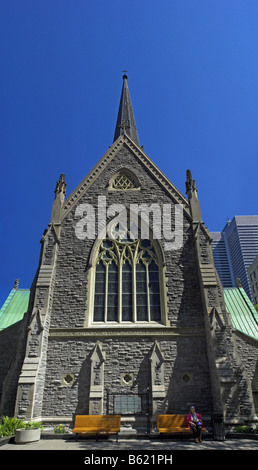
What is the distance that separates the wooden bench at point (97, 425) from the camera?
30.5ft

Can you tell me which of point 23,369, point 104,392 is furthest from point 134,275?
point 23,369

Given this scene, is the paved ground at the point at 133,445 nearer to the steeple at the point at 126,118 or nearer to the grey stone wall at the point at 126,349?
the grey stone wall at the point at 126,349

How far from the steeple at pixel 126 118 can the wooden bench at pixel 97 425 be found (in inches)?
878

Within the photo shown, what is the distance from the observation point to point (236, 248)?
135375 millimetres

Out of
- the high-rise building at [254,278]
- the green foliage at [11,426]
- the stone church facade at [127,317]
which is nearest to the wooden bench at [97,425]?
the green foliage at [11,426]

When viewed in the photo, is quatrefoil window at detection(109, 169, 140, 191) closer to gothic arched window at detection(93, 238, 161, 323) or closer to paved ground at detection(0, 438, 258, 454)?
gothic arched window at detection(93, 238, 161, 323)

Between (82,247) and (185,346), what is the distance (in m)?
7.00

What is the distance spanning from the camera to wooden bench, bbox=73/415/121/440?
9289mm

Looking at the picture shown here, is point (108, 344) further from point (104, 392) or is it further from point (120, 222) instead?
point (120, 222)

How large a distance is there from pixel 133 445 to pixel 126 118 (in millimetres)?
27128

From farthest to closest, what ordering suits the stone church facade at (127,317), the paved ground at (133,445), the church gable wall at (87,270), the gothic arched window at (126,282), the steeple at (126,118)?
the steeple at (126,118)
the gothic arched window at (126,282)
the church gable wall at (87,270)
the stone church facade at (127,317)
the paved ground at (133,445)

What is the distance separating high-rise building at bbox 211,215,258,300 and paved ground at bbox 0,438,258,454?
126438 mm

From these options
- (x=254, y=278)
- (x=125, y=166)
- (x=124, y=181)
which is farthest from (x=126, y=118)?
(x=254, y=278)
